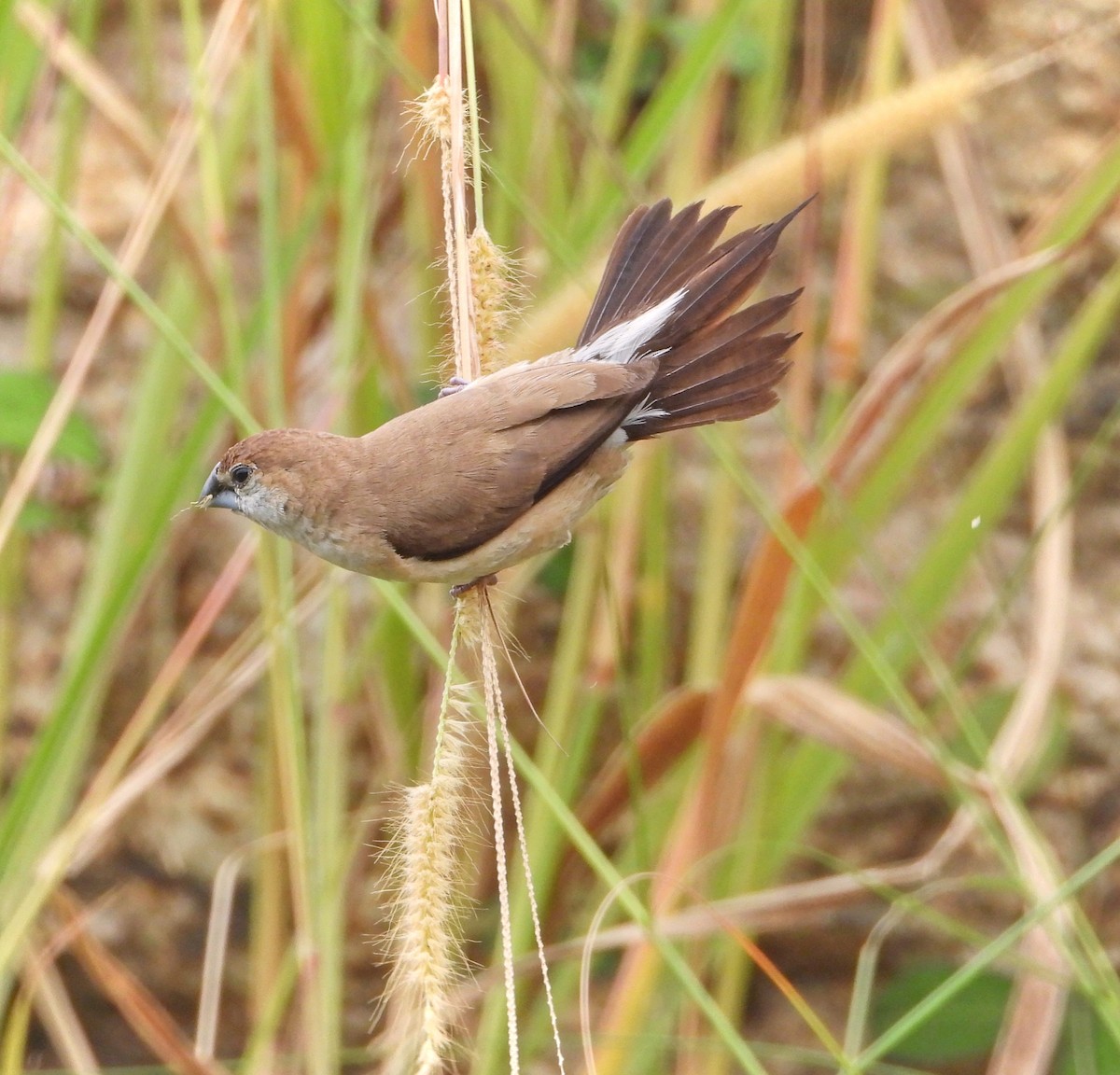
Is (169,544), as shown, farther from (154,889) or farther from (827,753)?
(827,753)

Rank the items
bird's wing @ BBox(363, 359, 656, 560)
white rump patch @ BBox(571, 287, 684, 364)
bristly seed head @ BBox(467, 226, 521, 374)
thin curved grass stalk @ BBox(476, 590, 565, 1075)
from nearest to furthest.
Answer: thin curved grass stalk @ BBox(476, 590, 565, 1075) → bristly seed head @ BBox(467, 226, 521, 374) → bird's wing @ BBox(363, 359, 656, 560) → white rump patch @ BBox(571, 287, 684, 364)

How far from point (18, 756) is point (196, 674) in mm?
425

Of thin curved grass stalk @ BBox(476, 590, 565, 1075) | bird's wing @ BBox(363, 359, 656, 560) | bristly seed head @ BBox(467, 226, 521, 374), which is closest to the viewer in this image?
thin curved grass stalk @ BBox(476, 590, 565, 1075)

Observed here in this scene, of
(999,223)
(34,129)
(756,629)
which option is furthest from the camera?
(999,223)

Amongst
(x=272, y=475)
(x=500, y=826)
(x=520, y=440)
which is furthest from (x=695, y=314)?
(x=500, y=826)

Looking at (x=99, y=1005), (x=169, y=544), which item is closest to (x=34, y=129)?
(x=169, y=544)

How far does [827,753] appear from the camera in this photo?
2.03 m

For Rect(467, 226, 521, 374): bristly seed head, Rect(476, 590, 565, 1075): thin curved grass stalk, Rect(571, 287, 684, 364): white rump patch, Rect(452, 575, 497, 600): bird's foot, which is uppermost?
Rect(571, 287, 684, 364): white rump patch

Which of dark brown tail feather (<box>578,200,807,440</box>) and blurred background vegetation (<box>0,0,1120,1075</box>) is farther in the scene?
blurred background vegetation (<box>0,0,1120,1075</box>)

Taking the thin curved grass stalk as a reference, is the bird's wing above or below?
above

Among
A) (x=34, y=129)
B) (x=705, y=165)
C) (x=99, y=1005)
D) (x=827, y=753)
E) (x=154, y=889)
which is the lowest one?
(x=99, y=1005)

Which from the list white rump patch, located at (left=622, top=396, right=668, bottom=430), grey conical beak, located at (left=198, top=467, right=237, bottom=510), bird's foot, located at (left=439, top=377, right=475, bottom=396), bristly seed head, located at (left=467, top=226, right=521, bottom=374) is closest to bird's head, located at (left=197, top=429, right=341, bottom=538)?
grey conical beak, located at (left=198, top=467, right=237, bottom=510)

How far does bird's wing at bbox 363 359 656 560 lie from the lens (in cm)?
151

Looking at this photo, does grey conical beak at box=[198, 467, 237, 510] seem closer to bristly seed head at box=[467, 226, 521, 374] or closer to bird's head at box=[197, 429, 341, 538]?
bird's head at box=[197, 429, 341, 538]
